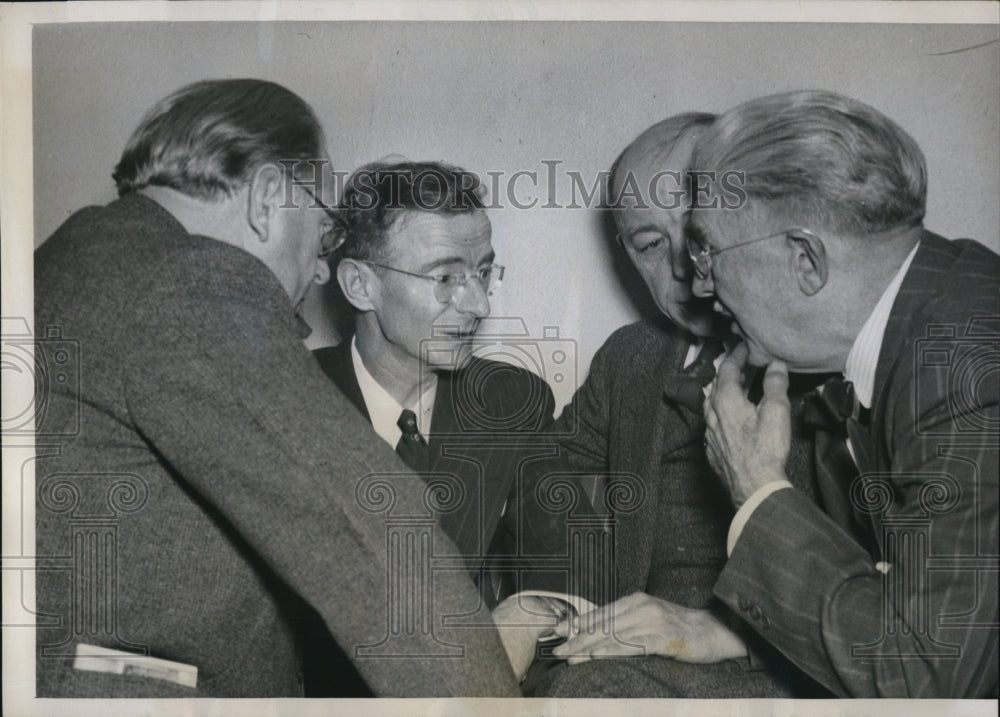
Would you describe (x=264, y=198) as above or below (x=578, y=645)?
above

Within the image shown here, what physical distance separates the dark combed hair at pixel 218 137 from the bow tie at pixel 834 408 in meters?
1.02

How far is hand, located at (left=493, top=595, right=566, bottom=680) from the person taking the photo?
186 cm

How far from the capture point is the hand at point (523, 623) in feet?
6.10

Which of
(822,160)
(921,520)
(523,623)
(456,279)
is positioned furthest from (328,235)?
(921,520)

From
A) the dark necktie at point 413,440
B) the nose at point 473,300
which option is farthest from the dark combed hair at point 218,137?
the dark necktie at point 413,440

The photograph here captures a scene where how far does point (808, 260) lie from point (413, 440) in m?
0.79

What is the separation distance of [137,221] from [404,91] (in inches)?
21.4

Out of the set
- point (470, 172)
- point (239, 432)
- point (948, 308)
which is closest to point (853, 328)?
point (948, 308)

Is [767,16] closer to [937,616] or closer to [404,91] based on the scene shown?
[404,91]

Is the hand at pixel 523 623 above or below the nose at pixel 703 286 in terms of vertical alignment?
below

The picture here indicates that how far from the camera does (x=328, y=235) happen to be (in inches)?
73.6

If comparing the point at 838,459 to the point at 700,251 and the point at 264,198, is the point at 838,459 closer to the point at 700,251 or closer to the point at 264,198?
the point at 700,251

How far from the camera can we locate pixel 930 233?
1849mm

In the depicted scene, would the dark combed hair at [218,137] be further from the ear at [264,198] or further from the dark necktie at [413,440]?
the dark necktie at [413,440]
